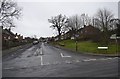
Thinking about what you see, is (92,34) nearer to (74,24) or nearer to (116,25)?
(116,25)

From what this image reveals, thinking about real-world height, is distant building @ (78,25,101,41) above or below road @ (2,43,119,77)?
above

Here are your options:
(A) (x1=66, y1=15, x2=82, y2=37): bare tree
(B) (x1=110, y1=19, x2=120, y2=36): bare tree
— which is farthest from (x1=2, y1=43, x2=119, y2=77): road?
(A) (x1=66, y1=15, x2=82, y2=37): bare tree

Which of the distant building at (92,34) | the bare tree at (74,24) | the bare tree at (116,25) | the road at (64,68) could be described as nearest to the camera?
the road at (64,68)

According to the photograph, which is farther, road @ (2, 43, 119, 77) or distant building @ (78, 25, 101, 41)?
distant building @ (78, 25, 101, 41)

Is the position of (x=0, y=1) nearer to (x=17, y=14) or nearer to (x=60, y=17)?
(x=17, y=14)

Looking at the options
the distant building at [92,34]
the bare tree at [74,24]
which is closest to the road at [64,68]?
the distant building at [92,34]

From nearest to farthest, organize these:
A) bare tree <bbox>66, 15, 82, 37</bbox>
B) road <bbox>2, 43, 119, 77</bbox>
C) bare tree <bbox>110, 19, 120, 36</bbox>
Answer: road <bbox>2, 43, 119, 77</bbox> → bare tree <bbox>110, 19, 120, 36</bbox> → bare tree <bbox>66, 15, 82, 37</bbox>

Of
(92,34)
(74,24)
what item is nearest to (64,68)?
(92,34)

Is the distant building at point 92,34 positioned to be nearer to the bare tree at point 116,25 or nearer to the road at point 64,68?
the bare tree at point 116,25

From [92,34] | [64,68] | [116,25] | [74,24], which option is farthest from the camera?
[74,24]

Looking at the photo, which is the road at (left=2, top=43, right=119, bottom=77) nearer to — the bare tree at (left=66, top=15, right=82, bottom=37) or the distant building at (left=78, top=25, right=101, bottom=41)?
the distant building at (left=78, top=25, right=101, bottom=41)

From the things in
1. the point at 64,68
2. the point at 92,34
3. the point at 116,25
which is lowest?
the point at 64,68

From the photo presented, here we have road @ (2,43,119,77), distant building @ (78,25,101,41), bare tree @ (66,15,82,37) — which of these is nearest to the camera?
road @ (2,43,119,77)

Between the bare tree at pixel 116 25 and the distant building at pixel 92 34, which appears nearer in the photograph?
the bare tree at pixel 116 25
